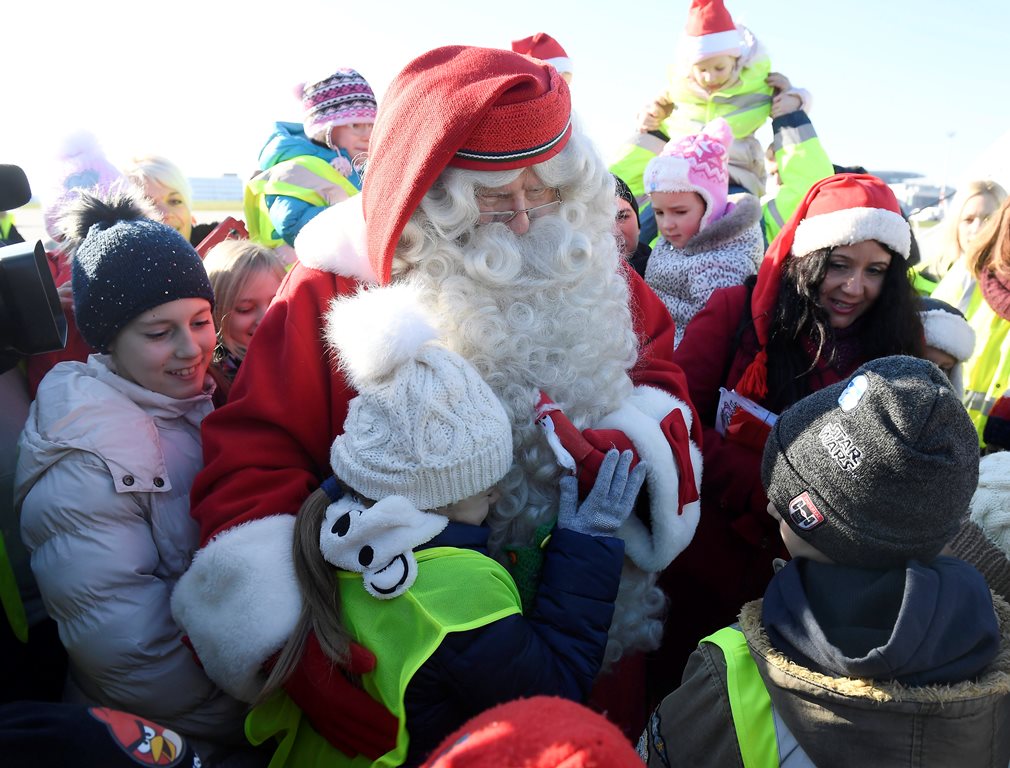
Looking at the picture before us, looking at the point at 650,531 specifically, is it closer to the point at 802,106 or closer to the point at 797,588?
the point at 797,588

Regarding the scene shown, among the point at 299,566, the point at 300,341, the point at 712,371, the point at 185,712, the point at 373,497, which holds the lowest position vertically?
the point at 185,712

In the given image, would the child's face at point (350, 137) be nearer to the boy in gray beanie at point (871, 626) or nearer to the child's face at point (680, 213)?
the child's face at point (680, 213)

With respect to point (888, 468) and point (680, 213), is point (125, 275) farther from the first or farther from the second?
point (680, 213)

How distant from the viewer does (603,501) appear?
5.62 feet

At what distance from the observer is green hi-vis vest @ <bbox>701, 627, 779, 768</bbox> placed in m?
1.37

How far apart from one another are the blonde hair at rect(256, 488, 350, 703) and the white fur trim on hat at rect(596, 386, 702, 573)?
70cm

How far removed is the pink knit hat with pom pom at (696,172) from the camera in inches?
157

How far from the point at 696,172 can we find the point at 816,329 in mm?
1692

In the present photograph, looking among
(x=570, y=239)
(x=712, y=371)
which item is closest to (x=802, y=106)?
(x=712, y=371)

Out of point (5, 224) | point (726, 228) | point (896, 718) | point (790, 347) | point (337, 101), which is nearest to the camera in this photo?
point (896, 718)

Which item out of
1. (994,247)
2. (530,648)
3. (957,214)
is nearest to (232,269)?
(530,648)

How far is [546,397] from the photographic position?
1.87m

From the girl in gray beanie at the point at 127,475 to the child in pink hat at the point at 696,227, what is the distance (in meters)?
2.45

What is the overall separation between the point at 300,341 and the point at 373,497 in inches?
20.7
